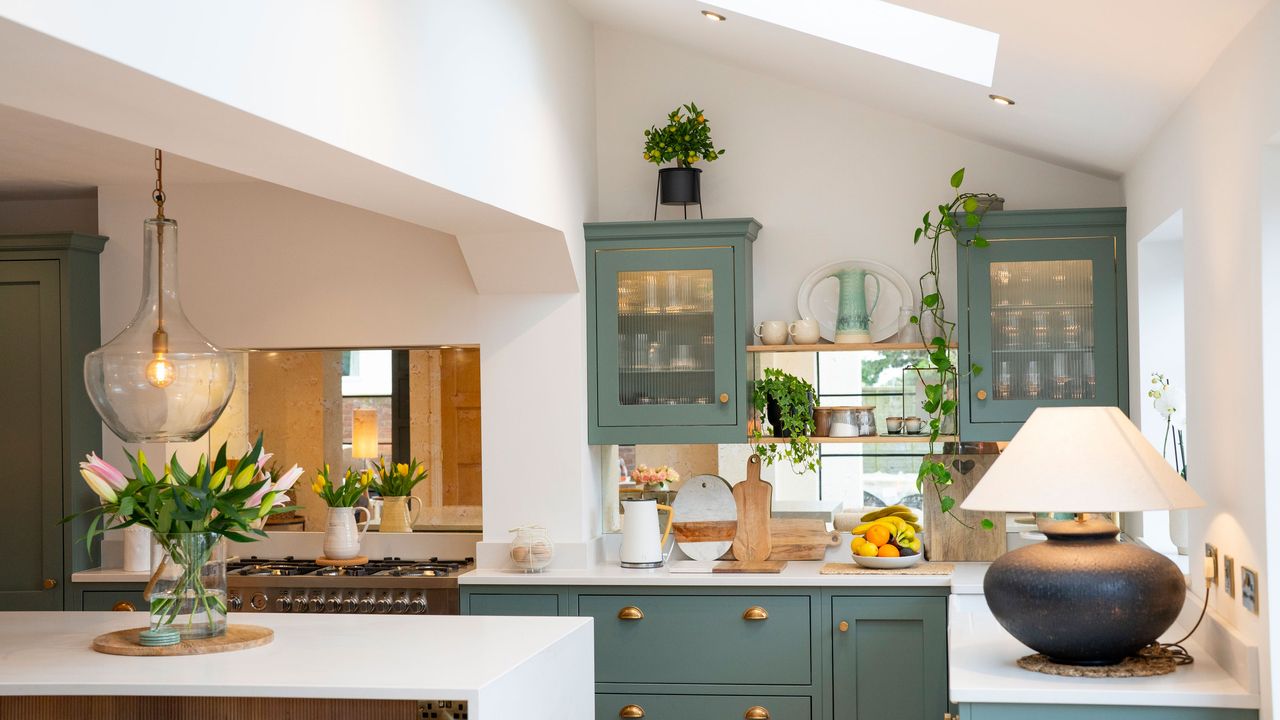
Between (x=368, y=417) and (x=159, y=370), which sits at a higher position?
(x=159, y=370)

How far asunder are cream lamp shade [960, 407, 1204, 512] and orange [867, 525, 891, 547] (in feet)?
4.79

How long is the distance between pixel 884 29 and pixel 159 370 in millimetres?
2404

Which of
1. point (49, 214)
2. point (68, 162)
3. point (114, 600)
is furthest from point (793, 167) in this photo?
point (49, 214)

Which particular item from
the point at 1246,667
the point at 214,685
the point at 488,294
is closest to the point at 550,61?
the point at 488,294

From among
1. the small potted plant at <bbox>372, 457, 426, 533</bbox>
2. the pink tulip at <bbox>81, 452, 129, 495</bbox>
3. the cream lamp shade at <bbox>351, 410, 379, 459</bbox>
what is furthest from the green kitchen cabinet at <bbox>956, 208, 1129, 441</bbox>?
the pink tulip at <bbox>81, 452, 129, 495</bbox>

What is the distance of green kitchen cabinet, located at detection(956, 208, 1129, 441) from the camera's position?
14.5 ft

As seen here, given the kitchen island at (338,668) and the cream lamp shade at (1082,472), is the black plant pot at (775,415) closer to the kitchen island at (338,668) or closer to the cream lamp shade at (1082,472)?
the kitchen island at (338,668)

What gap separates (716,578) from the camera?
14.5ft

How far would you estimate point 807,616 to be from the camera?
4.39m

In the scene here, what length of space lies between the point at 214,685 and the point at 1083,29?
2.49 meters

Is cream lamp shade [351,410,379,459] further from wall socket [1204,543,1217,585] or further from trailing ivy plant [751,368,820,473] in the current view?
wall socket [1204,543,1217,585]

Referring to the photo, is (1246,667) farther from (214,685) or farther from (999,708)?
(214,685)

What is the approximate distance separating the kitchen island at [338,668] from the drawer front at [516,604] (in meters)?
0.96

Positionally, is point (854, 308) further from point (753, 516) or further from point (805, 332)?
point (753, 516)
